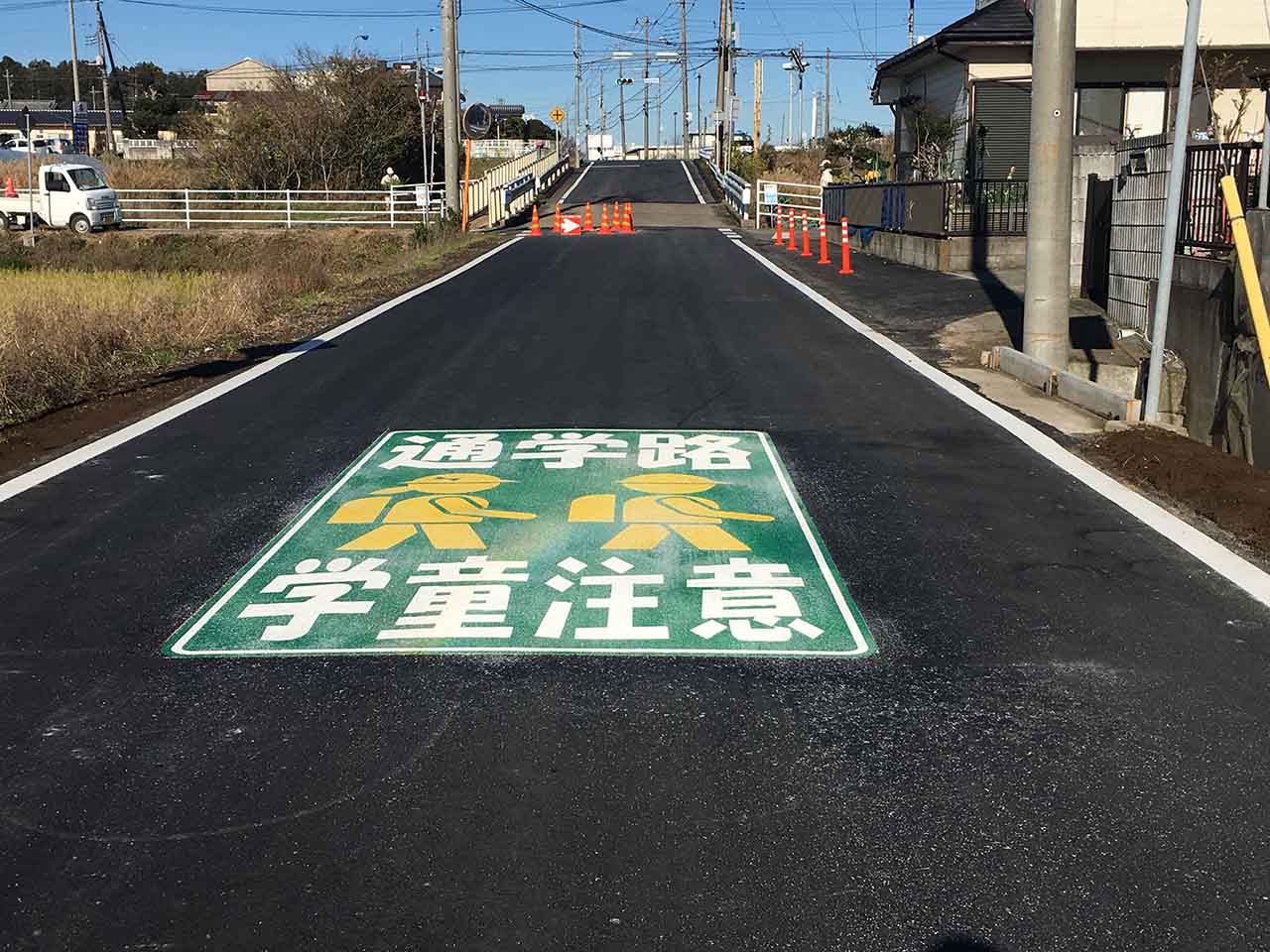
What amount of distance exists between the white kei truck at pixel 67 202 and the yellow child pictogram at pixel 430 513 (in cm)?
3572


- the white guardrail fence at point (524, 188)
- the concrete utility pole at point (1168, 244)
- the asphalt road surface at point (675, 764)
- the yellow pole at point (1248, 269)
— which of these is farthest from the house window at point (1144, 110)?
the asphalt road surface at point (675, 764)

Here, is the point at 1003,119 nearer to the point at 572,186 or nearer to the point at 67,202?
the point at 67,202

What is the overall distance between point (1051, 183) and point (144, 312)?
33.8ft

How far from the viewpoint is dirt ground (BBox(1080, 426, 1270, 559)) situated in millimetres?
6969

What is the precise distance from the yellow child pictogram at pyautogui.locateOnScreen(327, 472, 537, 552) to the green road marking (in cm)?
1

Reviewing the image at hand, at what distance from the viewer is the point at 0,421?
992 cm

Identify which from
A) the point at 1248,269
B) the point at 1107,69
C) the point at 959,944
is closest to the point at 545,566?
the point at 959,944

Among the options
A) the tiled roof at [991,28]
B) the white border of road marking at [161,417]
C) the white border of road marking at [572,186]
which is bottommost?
the white border of road marking at [161,417]

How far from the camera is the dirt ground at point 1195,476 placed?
22.9ft

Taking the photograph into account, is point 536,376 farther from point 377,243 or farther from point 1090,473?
point 377,243

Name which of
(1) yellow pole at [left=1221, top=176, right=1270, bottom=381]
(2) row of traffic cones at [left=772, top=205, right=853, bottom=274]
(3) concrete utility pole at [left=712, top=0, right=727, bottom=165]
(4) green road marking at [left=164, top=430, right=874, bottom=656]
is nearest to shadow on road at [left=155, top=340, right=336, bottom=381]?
(4) green road marking at [left=164, top=430, right=874, bottom=656]

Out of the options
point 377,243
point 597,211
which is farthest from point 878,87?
point 377,243

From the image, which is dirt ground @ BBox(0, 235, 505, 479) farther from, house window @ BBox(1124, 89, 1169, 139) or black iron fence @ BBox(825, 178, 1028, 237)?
house window @ BBox(1124, 89, 1169, 139)

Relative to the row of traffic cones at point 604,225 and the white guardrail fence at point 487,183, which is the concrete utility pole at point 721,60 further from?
A: the row of traffic cones at point 604,225
